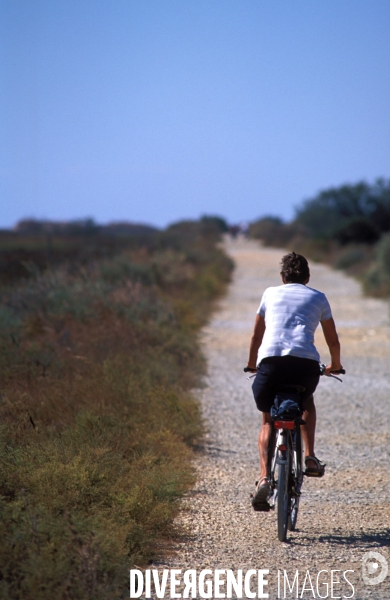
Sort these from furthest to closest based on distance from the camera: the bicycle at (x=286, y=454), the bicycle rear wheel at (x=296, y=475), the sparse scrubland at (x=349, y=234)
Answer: the sparse scrubland at (x=349, y=234) → the bicycle rear wheel at (x=296, y=475) → the bicycle at (x=286, y=454)

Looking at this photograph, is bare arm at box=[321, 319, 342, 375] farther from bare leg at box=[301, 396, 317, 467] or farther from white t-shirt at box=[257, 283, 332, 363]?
bare leg at box=[301, 396, 317, 467]

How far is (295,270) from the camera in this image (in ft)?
19.1

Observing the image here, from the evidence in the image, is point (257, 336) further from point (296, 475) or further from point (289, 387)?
point (296, 475)

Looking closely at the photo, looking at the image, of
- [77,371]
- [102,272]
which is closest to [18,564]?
[77,371]

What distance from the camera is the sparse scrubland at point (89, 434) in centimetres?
436

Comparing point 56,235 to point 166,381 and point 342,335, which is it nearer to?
point 342,335

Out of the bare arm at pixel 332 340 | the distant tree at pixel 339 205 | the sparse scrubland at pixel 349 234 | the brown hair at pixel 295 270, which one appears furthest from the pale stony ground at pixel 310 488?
the distant tree at pixel 339 205

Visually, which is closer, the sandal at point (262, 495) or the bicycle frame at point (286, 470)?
the bicycle frame at point (286, 470)

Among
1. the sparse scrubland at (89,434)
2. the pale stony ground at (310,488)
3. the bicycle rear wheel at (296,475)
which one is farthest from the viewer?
the bicycle rear wheel at (296,475)

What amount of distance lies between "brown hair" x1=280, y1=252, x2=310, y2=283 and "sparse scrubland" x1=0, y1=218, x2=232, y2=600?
1.74 metres

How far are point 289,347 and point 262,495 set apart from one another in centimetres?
97

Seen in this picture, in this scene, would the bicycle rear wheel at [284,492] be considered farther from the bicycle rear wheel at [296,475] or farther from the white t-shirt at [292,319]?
the white t-shirt at [292,319]

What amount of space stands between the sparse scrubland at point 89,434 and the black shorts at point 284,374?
43.6 inches

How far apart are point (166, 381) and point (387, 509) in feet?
13.6
